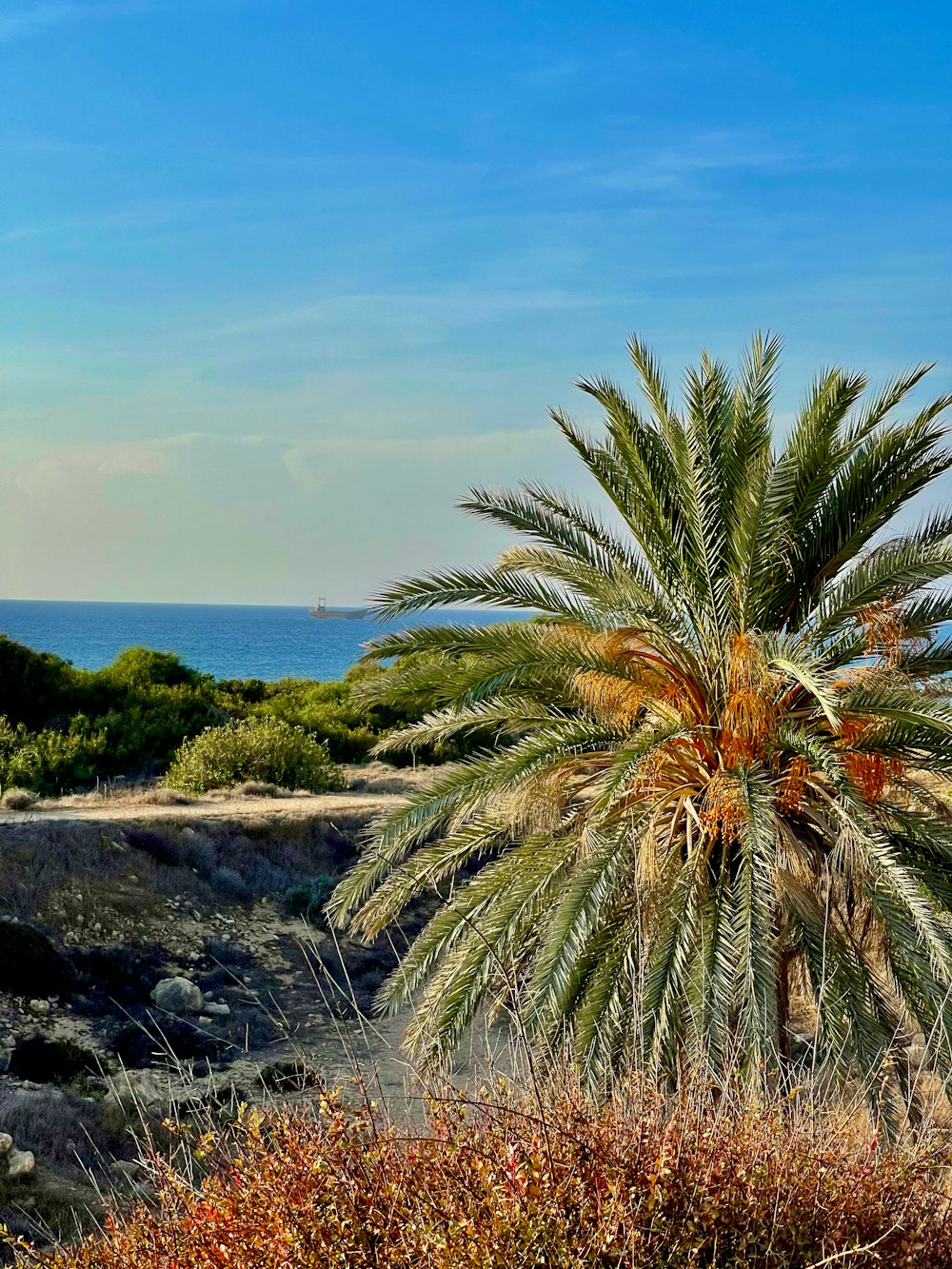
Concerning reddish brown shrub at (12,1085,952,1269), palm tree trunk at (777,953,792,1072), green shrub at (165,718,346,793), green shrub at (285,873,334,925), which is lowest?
green shrub at (285,873,334,925)

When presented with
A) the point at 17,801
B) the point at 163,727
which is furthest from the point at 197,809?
A: the point at 163,727

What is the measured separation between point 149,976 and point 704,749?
8.76m

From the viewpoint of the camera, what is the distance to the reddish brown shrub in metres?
3.66

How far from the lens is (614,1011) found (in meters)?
7.92

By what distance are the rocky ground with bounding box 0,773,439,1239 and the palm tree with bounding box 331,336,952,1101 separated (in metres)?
1.76

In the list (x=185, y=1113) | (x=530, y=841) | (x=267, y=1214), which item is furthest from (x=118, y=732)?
(x=267, y=1214)

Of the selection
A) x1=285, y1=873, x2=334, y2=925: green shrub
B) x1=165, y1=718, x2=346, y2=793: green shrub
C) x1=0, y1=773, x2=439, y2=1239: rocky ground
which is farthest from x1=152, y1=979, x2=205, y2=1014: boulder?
x1=165, y1=718, x2=346, y2=793: green shrub

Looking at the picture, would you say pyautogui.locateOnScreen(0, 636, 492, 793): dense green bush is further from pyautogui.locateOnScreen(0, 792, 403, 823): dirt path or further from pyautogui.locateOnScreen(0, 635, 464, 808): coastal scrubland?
pyautogui.locateOnScreen(0, 792, 403, 823): dirt path

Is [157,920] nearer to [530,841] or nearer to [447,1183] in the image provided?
[530,841]

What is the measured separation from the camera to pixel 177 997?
13.6 metres

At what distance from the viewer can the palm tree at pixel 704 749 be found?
25.1ft

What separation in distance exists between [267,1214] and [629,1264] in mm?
1332

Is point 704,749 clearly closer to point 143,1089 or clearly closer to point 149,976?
point 143,1089

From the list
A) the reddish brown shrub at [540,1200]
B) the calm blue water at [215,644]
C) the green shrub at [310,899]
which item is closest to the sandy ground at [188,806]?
the green shrub at [310,899]
